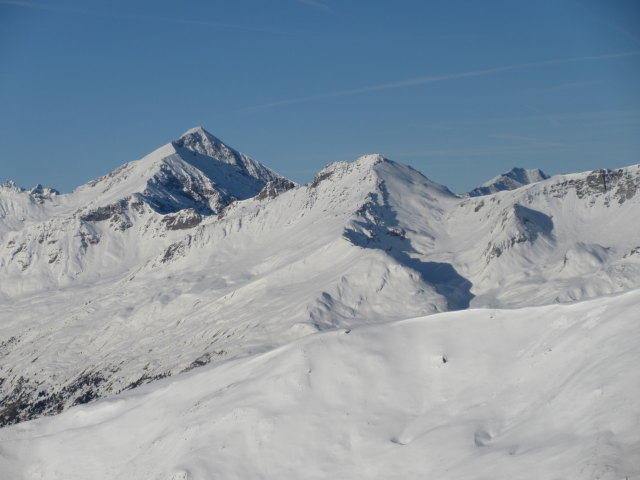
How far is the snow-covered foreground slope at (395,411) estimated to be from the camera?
6544 cm

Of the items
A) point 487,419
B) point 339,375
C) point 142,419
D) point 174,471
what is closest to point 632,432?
point 487,419

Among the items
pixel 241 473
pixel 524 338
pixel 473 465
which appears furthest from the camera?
pixel 524 338

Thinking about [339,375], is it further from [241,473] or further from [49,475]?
[49,475]

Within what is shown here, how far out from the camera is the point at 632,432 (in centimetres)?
5831

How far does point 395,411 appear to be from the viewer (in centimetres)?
8300

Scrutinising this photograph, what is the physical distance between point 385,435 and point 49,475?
131ft

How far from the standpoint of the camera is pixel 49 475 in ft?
309

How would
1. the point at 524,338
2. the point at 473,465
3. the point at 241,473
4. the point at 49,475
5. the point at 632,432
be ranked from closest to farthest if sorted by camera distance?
the point at 632,432 < the point at 473,465 < the point at 241,473 < the point at 524,338 < the point at 49,475

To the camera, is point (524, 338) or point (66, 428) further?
point (66, 428)

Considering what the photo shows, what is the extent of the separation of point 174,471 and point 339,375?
19435 millimetres

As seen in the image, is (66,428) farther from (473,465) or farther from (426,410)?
(473,465)

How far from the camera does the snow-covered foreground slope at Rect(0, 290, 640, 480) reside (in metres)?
65.4

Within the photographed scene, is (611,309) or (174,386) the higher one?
(611,309)

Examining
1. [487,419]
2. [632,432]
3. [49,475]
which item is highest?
[632,432]
